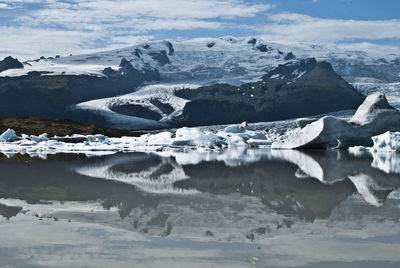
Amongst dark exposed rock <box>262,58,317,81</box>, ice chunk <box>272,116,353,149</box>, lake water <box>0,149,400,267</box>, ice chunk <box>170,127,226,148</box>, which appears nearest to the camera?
lake water <box>0,149,400,267</box>

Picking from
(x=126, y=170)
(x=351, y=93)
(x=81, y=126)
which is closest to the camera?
(x=126, y=170)

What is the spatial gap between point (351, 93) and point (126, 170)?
133 m

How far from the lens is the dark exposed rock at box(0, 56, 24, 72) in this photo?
621 feet

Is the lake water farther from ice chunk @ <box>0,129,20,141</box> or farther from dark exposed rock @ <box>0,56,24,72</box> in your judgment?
dark exposed rock @ <box>0,56,24,72</box>

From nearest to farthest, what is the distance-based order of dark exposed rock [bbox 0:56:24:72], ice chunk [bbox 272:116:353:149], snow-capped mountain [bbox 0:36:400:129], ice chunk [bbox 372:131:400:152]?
ice chunk [bbox 372:131:400:152] → ice chunk [bbox 272:116:353:149] → snow-capped mountain [bbox 0:36:400:129] → dark exposed rock [bbox 0:56:24:72]

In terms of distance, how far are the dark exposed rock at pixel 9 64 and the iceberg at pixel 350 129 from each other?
172741mm

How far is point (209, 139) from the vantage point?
35156mm

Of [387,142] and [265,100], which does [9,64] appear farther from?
[387,142]

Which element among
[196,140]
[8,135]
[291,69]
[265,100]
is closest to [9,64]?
[265,100]

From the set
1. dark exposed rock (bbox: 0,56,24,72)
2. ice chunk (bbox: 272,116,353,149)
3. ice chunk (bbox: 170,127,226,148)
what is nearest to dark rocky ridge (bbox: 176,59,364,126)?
dark exposed rock (bbox: 0,56,24,72)

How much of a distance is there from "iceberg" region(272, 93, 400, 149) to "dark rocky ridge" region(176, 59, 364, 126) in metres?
107

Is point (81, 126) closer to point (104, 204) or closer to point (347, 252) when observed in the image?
point (104, 204)

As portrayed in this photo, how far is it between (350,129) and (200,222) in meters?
26.1

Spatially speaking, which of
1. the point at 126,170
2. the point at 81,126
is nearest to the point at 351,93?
the point at 81,126
